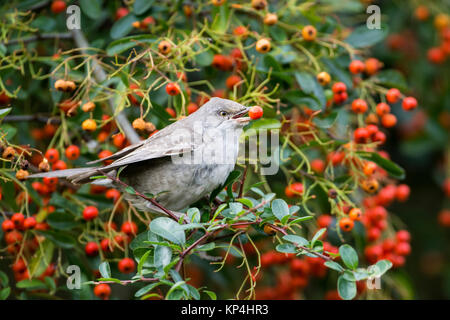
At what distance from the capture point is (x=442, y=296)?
5094 millimetres

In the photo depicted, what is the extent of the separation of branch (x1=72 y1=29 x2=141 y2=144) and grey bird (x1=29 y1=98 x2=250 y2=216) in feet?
0.66

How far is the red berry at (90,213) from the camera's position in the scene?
275 centimetres

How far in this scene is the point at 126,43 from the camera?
2.95 m

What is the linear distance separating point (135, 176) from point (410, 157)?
2848 millimetres

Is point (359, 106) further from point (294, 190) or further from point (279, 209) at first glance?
point (279, 209)

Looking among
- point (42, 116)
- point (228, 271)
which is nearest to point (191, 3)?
point (42, 116)

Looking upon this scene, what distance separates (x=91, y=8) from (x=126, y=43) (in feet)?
1.29

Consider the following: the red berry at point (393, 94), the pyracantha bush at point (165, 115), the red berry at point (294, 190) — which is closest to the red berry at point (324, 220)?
the pyracantha bush at point (165, 115)

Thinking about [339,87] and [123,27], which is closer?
[339,87]

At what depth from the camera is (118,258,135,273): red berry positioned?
2748 mm

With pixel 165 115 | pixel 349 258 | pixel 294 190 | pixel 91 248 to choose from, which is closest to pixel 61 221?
pixel 91 248

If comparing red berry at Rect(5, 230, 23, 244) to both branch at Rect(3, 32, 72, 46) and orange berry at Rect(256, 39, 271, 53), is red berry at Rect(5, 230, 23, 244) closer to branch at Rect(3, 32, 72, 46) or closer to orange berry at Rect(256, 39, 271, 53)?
branch at Rect(3, 32, 72, 46)

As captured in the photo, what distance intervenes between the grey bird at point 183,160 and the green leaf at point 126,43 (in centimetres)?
51
